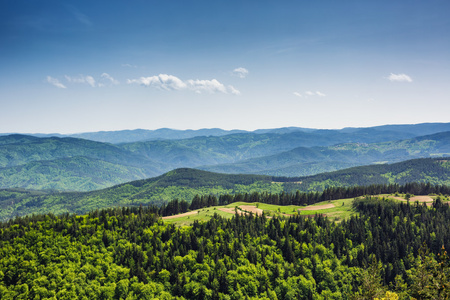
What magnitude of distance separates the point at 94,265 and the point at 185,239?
4555cm

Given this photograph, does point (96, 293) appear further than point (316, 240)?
No

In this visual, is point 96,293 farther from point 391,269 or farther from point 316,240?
point 391,269

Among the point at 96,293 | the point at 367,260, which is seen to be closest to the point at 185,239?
the point at 96,293

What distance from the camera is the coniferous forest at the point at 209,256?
13325 centimetres

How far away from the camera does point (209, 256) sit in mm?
155375

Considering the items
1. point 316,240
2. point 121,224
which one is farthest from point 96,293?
point 316,240

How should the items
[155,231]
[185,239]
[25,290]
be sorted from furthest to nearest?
[155,231] < [185,239] < [25,290]

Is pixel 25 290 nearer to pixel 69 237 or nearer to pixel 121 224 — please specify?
pixel 69 237

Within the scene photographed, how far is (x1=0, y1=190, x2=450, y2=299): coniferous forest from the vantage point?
133 meters

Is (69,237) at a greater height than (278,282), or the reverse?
(69,237)

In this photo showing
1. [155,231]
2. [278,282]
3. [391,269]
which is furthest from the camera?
[155,231]

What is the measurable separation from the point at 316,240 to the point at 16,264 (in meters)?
150

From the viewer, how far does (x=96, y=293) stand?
426ft

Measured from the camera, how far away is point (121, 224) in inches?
7338
